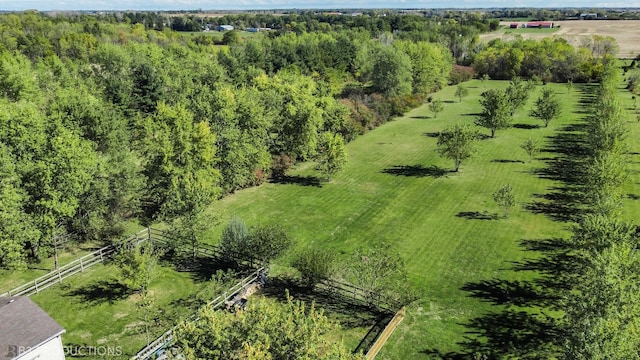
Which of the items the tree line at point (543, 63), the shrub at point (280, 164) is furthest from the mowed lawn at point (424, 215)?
the tree line at point (543, 63)

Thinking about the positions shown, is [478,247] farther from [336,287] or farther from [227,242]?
[227,242]

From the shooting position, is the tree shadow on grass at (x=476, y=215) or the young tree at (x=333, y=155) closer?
the tree shadow on grass at (x=476, y=215)

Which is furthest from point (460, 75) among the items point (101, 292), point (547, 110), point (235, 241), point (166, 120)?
point (101, 292)

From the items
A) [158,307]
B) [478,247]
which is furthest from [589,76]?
[158,307]

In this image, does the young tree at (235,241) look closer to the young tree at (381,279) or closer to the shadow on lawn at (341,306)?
the shadow on lawn at (341,306)

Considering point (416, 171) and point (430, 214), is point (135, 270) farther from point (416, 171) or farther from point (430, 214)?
point (416, 171)

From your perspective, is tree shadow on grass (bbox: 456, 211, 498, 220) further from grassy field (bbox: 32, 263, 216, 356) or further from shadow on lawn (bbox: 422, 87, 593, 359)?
grassy field (bbox: 32, 263, 216, 356)

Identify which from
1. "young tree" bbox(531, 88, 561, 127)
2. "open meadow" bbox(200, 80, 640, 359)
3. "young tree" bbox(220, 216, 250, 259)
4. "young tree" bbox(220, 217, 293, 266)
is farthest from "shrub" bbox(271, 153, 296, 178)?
"young tree" bbox(531, 88, 561, 127)
